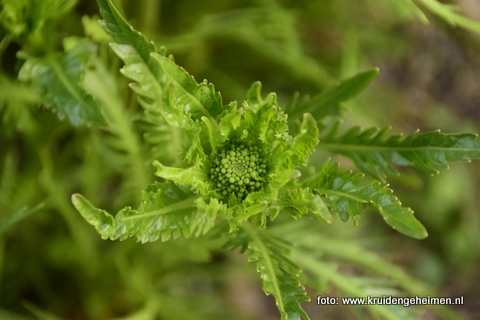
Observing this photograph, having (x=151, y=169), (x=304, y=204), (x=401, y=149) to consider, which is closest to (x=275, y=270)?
(x=304, y=204)

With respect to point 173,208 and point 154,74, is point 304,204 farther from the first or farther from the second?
point 154,74

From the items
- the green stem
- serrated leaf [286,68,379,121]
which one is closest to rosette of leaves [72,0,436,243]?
the green stem

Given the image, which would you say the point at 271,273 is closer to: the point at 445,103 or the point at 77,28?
the point at 77,28

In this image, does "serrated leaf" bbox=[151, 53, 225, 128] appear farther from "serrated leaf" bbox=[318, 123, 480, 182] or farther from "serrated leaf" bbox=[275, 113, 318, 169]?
"serrated leaf" bbox=[318, 123, 480, 182]

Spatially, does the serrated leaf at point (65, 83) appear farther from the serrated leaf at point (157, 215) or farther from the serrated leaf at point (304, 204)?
the serrated leaf at point (304, 204)

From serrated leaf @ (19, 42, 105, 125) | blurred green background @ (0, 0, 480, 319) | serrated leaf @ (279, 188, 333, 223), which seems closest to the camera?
serrated leaf @ (279, 188, 333, 223)
